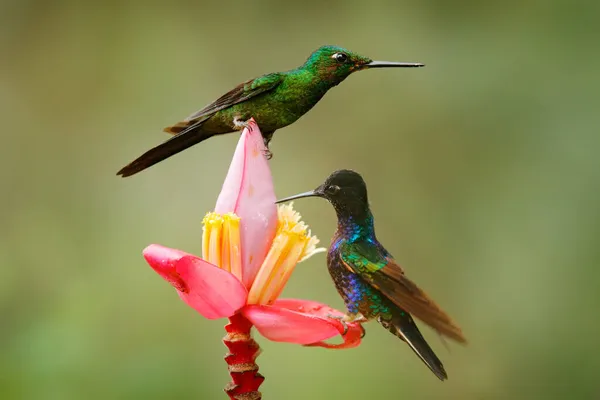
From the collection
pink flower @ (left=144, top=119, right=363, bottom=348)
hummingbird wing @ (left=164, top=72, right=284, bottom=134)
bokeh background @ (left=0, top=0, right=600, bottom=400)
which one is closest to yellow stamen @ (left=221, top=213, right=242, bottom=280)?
pink flower @ (left=144, top=119, right=363, bottom=348)

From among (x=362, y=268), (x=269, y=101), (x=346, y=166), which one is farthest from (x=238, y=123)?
(x=346, y=166)

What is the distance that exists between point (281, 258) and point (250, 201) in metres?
0.05

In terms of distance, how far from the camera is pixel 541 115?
151 centimetres

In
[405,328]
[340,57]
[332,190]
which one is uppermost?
[340,57]

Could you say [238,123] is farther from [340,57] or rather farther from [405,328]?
[405,328]

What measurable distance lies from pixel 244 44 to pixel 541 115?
2.25ft

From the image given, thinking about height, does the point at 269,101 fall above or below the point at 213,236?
above

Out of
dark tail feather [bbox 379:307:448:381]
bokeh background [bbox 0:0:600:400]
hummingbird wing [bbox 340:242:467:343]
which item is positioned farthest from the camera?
bokeh background [bbox 0:0:600:400]

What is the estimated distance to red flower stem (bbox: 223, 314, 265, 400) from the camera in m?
0.44

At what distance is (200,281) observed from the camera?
429 mm

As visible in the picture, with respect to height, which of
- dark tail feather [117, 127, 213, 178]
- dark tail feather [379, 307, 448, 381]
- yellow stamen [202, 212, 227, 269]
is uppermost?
dark tail feather [117, 127, 213, 178]

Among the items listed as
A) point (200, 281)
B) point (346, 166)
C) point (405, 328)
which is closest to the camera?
point (200, 281)

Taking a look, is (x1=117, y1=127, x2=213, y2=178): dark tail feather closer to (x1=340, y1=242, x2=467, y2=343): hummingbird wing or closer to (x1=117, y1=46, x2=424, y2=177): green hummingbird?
(x1=117, y1=46, x2=424, y2=177): green hummingbird

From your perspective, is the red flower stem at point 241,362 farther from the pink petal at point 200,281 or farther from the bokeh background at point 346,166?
the bokeh background at point 346,166
